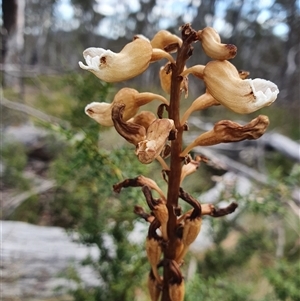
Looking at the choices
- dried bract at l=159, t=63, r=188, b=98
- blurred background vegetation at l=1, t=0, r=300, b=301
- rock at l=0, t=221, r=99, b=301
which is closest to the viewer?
dried bract at l=159, t=63, r=188, b=98

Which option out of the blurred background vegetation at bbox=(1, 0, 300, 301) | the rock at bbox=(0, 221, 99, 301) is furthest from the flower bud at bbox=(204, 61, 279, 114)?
the rock at bbox=(0, 221, 99, 301)

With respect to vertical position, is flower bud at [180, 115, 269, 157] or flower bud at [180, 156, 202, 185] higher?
flower bud at [180, 115, 269, 157]

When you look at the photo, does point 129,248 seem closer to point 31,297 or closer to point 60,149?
point 31,297

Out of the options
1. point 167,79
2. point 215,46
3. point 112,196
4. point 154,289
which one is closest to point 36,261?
point 112,196

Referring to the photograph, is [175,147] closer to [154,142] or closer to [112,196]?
[154,142]

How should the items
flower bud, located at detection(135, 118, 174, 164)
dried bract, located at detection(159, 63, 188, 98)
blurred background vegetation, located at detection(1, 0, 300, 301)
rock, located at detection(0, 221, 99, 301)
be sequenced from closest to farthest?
1. flower bud, located at detection(135, 118, 174, 164)
2. dried bract, located at detection(159, 63, 188, 98)
3. blurred background vegetation, located at detection(1, 0, 300, 301)
4. rock, located at detection(0, 221, 99, 301)

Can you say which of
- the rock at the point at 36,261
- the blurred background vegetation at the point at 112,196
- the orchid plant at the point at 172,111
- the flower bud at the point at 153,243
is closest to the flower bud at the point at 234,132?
the orchid plant at the point at 172,111

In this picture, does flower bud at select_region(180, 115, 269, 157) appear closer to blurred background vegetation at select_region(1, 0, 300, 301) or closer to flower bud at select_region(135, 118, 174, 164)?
flower bud at select_region(135, 118, 174, 164)

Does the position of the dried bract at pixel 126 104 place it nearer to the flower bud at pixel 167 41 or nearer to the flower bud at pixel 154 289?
the flower bud at pixel 167 41

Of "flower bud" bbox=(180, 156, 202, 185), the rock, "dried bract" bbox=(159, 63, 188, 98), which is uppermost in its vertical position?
"dried bract" bbox=(159, 63, 188, 98)
